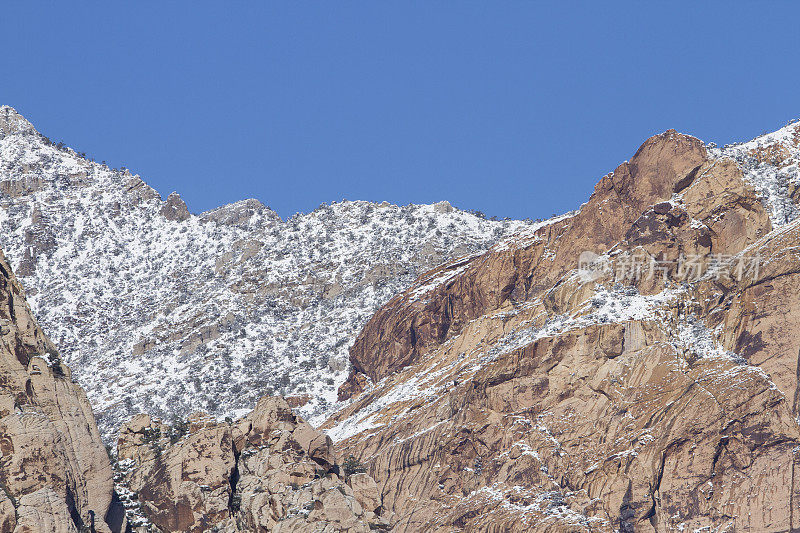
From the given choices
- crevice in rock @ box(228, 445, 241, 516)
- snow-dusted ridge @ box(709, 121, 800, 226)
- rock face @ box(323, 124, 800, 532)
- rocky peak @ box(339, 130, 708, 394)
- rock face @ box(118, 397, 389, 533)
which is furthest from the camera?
rocky peak @ box(339, 130, 708, 394)

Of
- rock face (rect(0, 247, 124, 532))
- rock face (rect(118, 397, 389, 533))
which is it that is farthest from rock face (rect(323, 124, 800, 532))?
rock face (rect(0, 247, 124, 532))

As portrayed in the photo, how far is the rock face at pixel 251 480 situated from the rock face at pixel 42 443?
19.9 feet

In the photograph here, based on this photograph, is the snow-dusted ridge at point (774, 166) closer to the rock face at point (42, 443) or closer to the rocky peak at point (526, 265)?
the rocky peak at point (526, 265)

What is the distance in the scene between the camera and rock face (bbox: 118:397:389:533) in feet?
297

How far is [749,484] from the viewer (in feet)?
378

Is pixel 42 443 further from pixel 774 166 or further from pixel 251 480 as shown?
pixel 774 166

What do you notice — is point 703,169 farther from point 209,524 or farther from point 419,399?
point 209,524

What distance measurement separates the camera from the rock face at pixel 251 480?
90.5m

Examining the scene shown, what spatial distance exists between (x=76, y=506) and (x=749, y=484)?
56.1 meters

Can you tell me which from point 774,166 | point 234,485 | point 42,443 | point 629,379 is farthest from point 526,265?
point 42,443

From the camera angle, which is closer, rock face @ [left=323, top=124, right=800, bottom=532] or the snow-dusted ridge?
rock face @ [left=323, top=124, right=800, bottom=532]

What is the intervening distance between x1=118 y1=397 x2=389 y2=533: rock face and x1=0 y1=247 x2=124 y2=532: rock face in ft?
19.9

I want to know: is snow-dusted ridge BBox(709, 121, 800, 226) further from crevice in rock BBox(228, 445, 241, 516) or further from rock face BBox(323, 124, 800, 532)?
crevice in rock BBox(228, 445, 241, 516)

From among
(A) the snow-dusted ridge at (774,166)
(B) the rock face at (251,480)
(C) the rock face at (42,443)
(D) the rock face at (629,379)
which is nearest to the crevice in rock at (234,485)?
(B) the rock face at (251,480)
